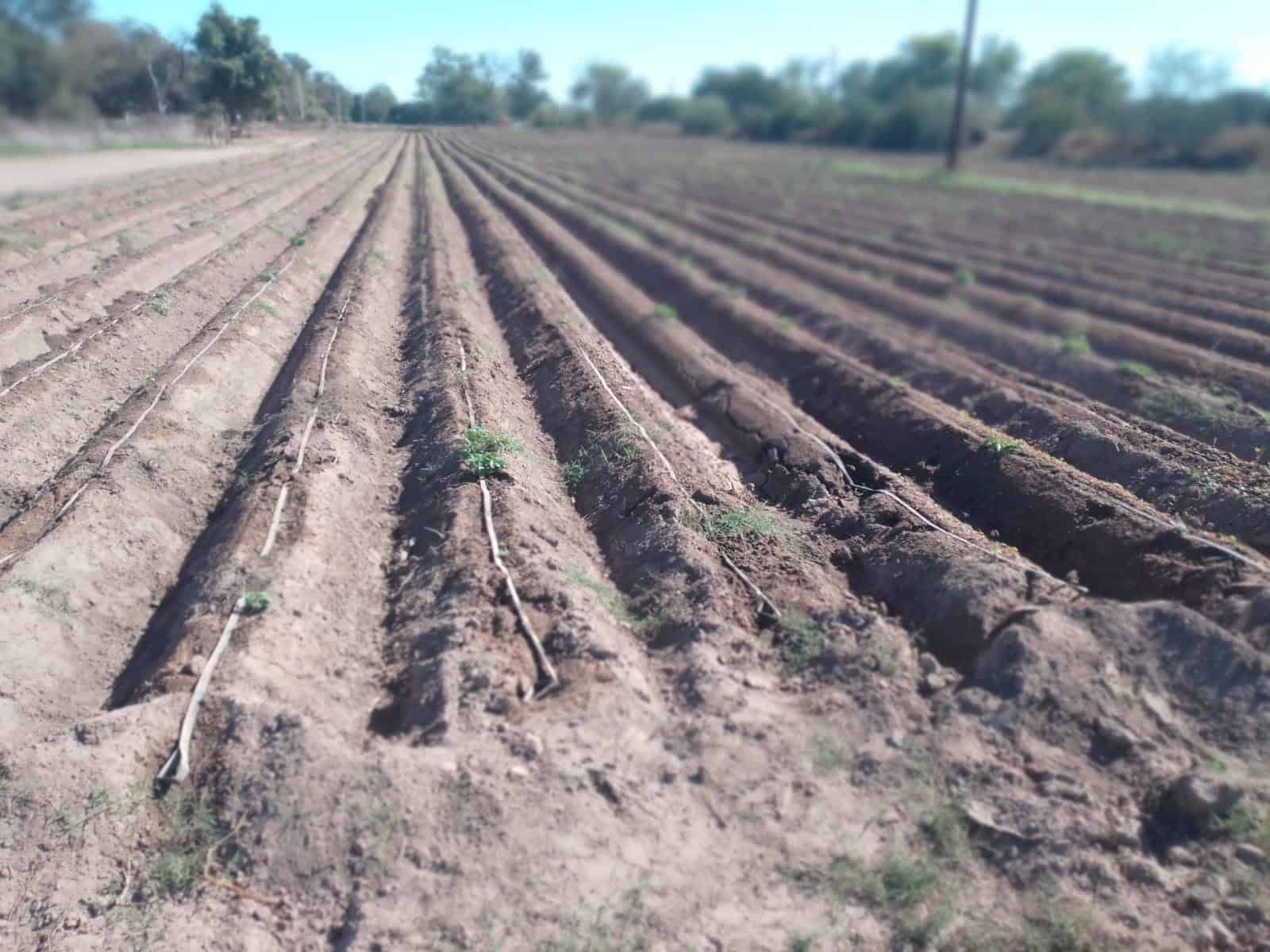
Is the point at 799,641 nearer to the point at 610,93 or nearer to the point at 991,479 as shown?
the point at 991,479

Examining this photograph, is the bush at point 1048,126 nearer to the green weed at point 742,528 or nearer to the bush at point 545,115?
the bush at point 545,115

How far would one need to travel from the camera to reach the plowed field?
4.09 metres

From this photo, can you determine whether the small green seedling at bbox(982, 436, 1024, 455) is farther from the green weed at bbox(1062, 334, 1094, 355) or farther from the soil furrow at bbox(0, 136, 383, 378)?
the soil furrow at bbox(0, 136, 383, 378)

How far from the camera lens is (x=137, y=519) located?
705cm

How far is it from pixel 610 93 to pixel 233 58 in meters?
76.1

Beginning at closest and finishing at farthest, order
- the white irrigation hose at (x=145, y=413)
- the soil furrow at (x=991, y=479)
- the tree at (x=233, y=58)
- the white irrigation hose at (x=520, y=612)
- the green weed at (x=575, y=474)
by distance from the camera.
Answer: the white irrigation hose at (x=520, y=612)
the soil furrow at (x=991, y=479)
the white irrigation hose at (x=145, y=413)
the green weed at (x=575, y=474)
the tree at (x=233, y=58)

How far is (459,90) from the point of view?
22.3 metres

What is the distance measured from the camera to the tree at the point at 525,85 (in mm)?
28781

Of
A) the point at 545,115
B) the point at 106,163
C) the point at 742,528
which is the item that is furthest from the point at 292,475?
the point at 545,115

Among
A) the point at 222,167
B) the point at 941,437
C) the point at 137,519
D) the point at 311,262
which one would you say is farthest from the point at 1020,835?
the point at 222,167

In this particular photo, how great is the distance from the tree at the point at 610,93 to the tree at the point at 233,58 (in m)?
66.9

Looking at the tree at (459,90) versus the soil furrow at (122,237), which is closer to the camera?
the soil furrow at (122,237)

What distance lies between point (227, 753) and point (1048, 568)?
20.2 feet

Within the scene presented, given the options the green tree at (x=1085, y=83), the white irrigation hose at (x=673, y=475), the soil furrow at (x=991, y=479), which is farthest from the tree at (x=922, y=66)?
the white irrigation hose at (x=673, y=475)
